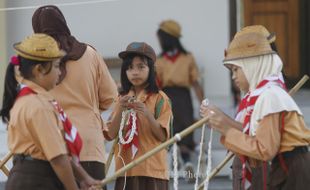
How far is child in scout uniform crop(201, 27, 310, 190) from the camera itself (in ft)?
17.5

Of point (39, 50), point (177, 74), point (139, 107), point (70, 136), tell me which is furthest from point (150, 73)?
point (177, 74)

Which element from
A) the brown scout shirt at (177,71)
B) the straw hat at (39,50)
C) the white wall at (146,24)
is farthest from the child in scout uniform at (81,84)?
the white wall at (146,24)

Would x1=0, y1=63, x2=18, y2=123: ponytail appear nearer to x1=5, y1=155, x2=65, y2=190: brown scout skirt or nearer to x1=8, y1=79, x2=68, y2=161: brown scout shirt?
x1=8, y1=79, x2=68, y2=161: brown scout shirt

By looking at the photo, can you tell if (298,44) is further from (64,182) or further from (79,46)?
(64,182)

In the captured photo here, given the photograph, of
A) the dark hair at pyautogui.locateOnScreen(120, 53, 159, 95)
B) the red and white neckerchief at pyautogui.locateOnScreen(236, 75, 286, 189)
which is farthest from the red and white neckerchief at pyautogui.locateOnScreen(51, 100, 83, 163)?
the dark hair at pyautogui.locateOnScreen(120, 53, 159, 95)

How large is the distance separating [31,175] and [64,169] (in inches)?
7.8

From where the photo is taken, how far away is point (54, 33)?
6121mm

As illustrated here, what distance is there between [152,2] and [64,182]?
511cm

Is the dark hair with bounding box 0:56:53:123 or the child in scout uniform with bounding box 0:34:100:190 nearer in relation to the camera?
the child in scout uniform with bounding box 0:34:100:190

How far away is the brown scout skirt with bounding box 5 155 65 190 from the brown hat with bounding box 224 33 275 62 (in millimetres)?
1168

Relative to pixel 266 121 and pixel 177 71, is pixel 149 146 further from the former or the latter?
pixel 177 71

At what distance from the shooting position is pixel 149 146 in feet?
22.0

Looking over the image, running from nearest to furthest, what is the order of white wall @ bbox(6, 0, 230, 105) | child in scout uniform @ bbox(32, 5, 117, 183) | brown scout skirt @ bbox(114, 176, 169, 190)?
child in scout uniform @ bbox(32, 5, 117, 183), brown scout skirt @ bbox(114, 176, 169, 190), white wall @ bbox(6, 0, 230, 105)

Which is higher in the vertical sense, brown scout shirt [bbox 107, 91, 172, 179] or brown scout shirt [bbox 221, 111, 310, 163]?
brown scout shirt [bbox 221, 111, 310, 163]
